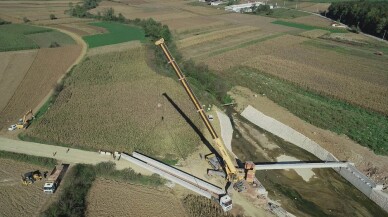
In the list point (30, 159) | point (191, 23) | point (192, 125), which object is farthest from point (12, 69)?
point (191, 23)

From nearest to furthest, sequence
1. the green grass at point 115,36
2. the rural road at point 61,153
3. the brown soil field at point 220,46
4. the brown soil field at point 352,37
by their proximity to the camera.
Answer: the rural road at point 61,153, the brown soil field at point 220,46, the green grass at point 115,36, the brown soil field at point 352,37

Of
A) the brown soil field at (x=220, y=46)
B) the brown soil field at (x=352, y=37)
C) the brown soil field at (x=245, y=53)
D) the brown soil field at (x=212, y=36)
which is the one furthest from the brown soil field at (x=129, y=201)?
the brown soil field at (x=352, y=37)

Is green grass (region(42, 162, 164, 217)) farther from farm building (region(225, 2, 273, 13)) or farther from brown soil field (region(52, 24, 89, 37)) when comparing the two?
farm building (region(225, 2, 273, 13))

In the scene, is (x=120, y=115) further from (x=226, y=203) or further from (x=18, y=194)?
(x=226, y=203)

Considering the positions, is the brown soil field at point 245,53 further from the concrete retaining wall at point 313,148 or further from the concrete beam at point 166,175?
the concrete beam at point 166,175

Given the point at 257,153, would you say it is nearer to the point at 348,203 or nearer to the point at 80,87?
the point at 348,203

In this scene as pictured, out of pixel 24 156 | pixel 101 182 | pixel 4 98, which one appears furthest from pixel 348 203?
pixel 4 98
